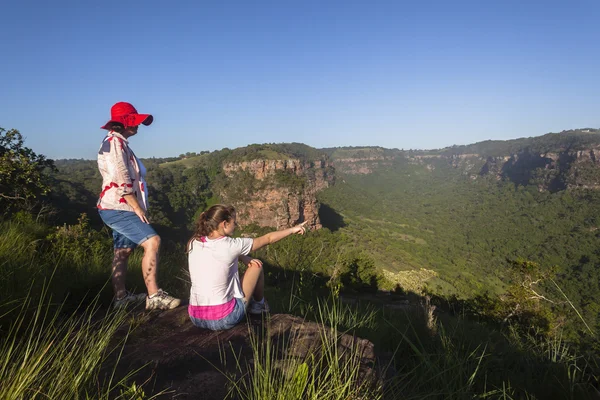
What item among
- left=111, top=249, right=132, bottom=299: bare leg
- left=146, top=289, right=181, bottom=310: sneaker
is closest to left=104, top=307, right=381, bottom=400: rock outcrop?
left=146, top=289, right=181, bottom=310: sneaker

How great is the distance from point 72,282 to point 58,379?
231 centimetres

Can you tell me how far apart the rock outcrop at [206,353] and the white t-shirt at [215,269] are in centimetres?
26

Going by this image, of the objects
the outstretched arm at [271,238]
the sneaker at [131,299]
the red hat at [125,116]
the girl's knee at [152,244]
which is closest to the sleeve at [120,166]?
the red hat at [125,116]

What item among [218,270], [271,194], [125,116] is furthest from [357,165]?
[218,270]

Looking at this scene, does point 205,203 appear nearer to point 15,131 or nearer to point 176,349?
point 15,131

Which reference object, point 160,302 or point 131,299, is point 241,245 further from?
point 131,299

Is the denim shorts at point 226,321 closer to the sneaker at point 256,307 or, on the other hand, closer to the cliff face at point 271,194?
the sneaker at point 256,307

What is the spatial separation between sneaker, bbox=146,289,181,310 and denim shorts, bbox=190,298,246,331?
0.54 meters

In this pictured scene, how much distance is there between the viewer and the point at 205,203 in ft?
232

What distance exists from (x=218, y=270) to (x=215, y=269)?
0.03 meters

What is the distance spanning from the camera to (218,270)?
260 centimetres

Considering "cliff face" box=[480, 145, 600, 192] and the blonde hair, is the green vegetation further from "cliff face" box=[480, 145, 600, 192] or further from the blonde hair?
"cliff face" box=[480, 145, 600, 192]

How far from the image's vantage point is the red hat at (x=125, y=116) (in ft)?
9.94

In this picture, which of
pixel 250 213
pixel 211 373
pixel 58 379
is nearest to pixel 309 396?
pixel 211 373
